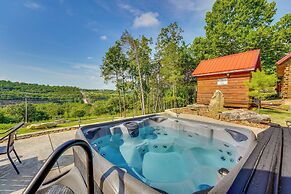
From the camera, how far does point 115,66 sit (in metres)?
16.1

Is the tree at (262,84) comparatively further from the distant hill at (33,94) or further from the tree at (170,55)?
the distant hill at (33,94)

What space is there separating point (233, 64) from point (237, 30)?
886 cm

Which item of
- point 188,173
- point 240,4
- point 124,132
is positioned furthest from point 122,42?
point 240,4

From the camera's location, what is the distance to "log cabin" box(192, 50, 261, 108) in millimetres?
9000

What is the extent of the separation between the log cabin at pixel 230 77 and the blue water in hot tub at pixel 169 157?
6.23 metres

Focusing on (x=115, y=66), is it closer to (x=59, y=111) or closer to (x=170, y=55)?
(x=170, y=55)

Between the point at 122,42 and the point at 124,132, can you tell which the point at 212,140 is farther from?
the point at 122,42

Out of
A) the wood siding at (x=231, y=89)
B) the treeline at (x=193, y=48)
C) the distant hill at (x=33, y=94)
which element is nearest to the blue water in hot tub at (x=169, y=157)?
the distant hill at (x=33, y=94)

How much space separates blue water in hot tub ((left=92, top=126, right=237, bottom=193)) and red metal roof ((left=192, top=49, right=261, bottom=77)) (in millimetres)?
6675

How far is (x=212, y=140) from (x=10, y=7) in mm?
9128

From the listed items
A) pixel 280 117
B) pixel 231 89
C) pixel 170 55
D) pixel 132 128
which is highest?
pixel 170 55

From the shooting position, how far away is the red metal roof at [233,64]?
8891 mm

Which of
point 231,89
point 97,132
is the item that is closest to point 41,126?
point 97,132

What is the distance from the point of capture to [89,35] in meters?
11.2
